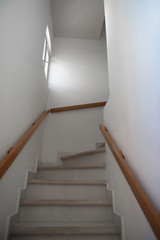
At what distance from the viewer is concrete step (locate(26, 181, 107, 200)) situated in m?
1.94

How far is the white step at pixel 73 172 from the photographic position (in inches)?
87.2

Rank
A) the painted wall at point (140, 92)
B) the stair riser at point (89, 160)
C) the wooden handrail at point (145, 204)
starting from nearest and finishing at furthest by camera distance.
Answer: the wooden handrail at point (145, 204)
the painted wall at point (140, 92)
the stair riser at point (89, 160)

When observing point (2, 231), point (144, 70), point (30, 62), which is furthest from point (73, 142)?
point (144, 70)

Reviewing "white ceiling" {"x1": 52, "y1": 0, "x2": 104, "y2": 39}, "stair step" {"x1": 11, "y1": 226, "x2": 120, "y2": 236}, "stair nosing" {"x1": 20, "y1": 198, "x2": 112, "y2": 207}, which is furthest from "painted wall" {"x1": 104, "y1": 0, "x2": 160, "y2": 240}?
"white ceiling" {"x1": 52, "y1": 0, "x2": 104, "y2": 39}

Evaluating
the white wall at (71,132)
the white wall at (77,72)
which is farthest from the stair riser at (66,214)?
the white wall at (77,72)

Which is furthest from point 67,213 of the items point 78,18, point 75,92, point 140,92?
point 78,18

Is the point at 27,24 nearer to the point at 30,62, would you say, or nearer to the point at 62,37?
the point at 30,62

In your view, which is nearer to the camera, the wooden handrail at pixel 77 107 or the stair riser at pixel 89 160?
the stair riser at pixel 89 160

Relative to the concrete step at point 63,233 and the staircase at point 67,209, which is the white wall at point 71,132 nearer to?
the staircase at point 67,209

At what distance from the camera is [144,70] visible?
1.15m

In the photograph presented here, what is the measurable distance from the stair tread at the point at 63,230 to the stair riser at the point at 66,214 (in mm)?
177

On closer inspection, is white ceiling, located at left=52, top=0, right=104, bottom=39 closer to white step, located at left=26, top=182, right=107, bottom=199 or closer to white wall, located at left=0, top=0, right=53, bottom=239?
white wall, located at left=0, top=0, right=53, bottom=239

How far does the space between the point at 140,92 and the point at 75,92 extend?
2.66m

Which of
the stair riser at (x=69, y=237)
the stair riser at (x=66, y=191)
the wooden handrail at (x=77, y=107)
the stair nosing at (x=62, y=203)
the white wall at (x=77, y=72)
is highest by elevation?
the white wall at (x=77, y=72)
